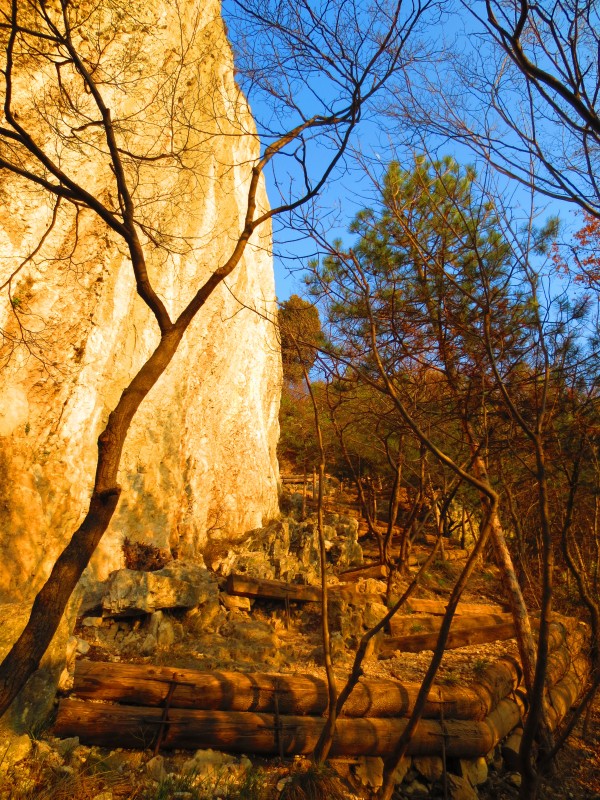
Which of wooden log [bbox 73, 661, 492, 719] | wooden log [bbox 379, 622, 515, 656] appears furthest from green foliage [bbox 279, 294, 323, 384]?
wooden log [bbox 379, 622, 515, 656]

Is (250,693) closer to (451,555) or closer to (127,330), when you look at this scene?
(127,330)

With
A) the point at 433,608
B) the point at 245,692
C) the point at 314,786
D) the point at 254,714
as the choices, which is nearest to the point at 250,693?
the point at 245,692

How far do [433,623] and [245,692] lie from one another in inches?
170

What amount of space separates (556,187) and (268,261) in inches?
541

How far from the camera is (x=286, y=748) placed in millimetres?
4125

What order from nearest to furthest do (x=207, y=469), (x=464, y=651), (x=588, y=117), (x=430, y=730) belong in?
1. (x=588, y=117)
2. (x=430, y=730)
3. (x=464, y=651)
4. (x=207, y=469)

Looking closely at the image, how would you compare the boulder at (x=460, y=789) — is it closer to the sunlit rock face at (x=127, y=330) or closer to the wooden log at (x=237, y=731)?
the wooden log at (x=237, y=731)

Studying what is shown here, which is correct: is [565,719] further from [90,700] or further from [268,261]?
[268,261]

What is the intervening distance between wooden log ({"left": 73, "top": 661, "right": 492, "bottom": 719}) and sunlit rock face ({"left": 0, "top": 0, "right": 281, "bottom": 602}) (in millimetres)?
1873

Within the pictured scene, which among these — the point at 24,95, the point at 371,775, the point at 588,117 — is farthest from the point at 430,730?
the point at 24,95

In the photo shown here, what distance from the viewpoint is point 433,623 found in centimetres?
783

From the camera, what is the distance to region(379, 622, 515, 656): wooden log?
22.3 ft

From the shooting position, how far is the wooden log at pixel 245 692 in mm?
4195

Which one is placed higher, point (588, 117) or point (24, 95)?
point (24, 95)
